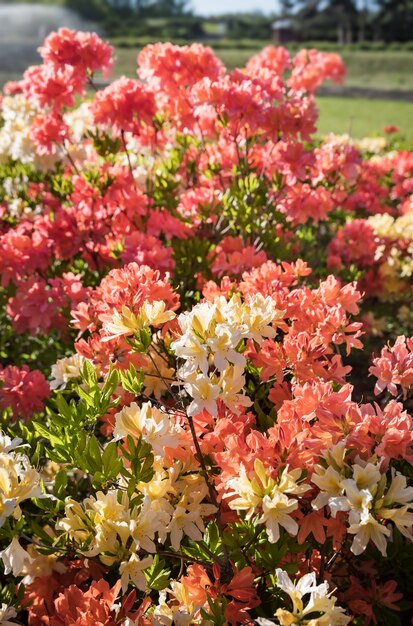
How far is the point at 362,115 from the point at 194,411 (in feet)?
58.2

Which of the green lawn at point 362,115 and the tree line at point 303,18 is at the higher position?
the tree line at point 303,18

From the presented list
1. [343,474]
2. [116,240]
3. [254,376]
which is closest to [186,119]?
[116,240]

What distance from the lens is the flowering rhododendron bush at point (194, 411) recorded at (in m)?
1.28

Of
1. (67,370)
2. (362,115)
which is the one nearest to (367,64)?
(362,115)

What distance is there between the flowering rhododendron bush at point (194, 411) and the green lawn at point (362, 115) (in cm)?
1147

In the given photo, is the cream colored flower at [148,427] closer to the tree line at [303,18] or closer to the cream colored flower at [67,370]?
the cream colored flower at [67,370]

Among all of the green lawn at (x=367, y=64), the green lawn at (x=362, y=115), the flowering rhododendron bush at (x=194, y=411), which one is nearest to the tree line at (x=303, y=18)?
the green lawn at (x=367, y=64)

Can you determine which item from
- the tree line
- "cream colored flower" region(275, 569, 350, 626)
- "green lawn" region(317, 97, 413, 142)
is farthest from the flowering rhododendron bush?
the tree line

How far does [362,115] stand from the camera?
58.2 feet

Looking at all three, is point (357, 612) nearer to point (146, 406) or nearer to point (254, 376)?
point (254, 376)

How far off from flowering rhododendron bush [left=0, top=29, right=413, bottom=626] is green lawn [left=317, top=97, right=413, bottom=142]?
11.5 m

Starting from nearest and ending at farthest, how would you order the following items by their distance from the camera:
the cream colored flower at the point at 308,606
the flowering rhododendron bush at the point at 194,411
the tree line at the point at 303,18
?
1. the cream colored flower at the point at 308,606
2. the flowering rhododendron bush at the point at 194,411
3. the tree line at the point at 303,18

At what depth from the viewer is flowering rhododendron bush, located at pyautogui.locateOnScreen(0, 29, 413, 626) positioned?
1.28m

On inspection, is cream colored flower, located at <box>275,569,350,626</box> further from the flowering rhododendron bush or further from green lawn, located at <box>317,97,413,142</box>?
green lawn, located at <box>317,97,413,142</box>
